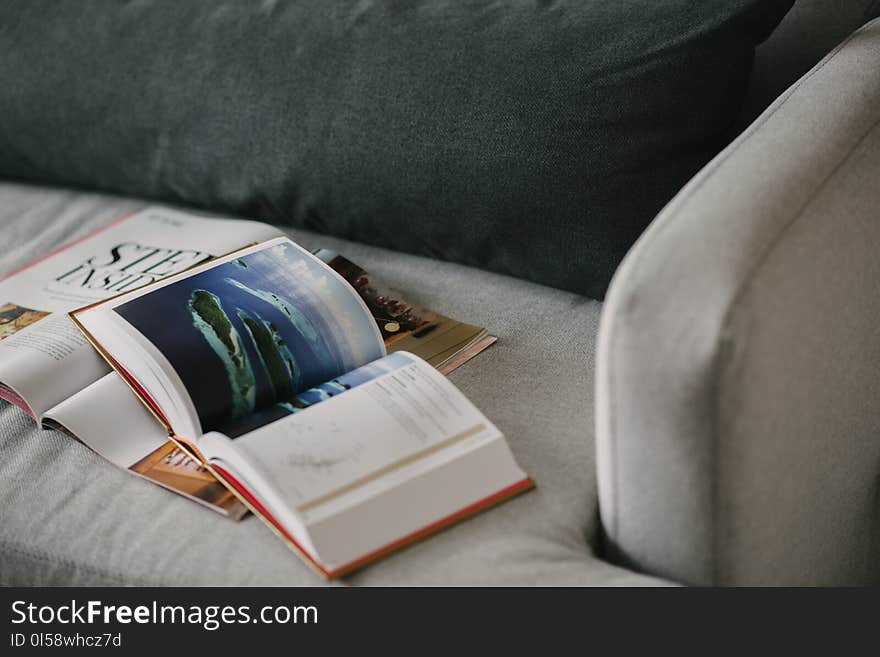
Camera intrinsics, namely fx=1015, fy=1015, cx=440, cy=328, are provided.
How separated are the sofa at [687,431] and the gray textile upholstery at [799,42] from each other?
0.05 meters

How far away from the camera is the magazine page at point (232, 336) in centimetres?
94

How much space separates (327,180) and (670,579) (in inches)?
26.1

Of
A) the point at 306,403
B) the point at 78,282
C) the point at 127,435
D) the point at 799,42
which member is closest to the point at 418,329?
the point at 306,403

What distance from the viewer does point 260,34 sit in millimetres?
1276

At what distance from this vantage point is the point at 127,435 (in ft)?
3.17

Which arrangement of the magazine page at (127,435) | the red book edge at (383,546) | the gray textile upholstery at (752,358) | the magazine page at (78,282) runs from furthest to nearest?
the magazine page at (78,282), the magazine page at (127,435), the red book edge at (383,546), the gray textile upholstery at (752,358)

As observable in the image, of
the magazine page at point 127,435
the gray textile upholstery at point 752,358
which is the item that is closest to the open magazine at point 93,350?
the magazine page at point 127,435

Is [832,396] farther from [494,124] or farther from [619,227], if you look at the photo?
[494,124]

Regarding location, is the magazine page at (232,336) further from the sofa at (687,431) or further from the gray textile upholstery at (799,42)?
the gray textile upholstery at (799,42)

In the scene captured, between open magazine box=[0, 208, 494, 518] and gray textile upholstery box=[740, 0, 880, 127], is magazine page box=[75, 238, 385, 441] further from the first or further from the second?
gray textile upholstery box=[740, 0, 880, 127]

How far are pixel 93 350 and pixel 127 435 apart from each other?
12 cm

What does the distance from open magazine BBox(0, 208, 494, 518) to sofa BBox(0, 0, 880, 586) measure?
23 millimetres

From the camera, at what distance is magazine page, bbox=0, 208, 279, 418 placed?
1.01 m
